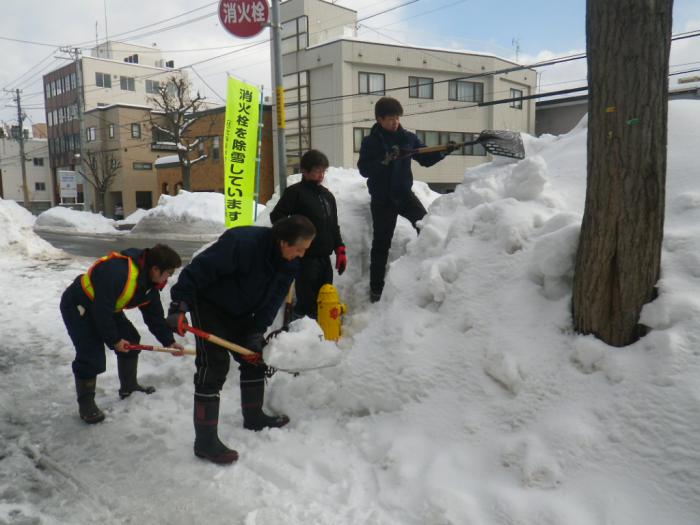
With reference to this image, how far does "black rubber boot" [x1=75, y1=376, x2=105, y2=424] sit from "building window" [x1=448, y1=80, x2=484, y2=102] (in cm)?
2734

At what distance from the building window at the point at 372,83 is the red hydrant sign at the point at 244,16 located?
20192 millimetres

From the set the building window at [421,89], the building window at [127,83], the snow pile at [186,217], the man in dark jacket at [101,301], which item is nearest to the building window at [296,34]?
the building window at [421,89]

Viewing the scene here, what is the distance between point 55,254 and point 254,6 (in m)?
8.25

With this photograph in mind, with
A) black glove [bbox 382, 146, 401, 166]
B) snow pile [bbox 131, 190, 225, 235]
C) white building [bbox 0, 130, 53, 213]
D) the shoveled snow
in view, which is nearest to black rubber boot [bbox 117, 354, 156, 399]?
the shoveled snow

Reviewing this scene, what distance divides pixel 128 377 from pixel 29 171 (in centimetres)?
5683

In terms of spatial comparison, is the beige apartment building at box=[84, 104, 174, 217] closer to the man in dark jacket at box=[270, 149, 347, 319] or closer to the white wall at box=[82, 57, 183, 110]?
the white wall at box=[82, 57, 183, 110]

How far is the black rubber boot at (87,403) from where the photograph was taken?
11.6ft

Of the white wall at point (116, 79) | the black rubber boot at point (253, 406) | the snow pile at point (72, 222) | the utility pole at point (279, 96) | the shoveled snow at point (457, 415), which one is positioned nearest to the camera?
the shoveled snow at point (457, 415)

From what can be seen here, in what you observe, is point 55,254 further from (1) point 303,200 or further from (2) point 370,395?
(2) point 370,395

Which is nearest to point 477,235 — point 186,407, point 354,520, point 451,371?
point 451,371

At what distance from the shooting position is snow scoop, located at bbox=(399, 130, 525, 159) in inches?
178

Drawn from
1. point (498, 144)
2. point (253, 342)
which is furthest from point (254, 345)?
point (498, 144)

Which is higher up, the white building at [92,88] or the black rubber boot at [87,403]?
the white building at [92,88]

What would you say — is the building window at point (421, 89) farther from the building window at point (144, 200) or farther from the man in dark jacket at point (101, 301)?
the man in dark jacket at point (101, 301)
